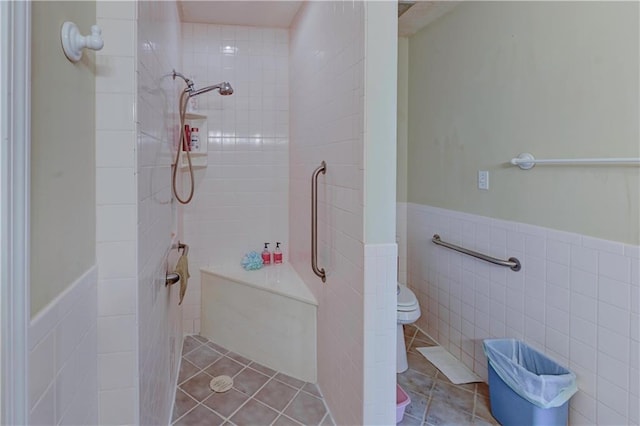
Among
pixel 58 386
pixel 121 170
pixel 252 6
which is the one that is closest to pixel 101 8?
pixel 121 170

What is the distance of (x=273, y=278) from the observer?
2725 mm

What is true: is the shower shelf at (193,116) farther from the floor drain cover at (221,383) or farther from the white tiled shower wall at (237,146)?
the floor drain cover at (221,383)

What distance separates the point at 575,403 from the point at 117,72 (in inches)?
90.9

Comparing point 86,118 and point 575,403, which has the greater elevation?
point 86,118

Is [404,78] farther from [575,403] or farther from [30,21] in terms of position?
[30,21]

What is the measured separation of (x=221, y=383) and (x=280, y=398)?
1.34 feet

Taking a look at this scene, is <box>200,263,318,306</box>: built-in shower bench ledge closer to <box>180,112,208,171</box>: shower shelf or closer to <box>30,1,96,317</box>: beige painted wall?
<box>180,112,208,171</box>: shower shelf

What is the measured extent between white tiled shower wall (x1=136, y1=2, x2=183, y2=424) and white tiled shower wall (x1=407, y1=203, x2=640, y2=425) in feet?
6.04

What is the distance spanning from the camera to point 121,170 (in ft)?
3.79

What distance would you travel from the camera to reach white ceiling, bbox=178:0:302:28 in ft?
8.61

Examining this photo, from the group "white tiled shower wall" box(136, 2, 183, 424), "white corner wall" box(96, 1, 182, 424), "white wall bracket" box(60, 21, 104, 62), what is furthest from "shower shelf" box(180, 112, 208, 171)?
"white wall bracket" box(60, 21, 104, 62)

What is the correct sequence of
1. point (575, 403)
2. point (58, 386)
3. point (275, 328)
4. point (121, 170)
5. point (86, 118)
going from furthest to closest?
point (275, 328) → point (575, 403) → point (121, 170) → point (86, 118) → point (58, 386)

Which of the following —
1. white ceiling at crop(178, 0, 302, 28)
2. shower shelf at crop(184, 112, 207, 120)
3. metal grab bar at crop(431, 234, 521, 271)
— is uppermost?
white ceiling at crop(178, 0, 302, 28)

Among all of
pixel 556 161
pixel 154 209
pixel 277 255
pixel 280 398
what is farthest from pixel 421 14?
pixel 280 398
